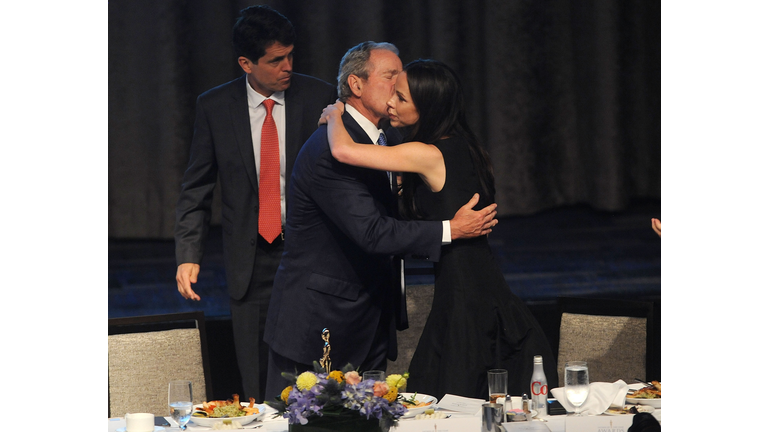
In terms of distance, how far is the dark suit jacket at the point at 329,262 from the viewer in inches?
108

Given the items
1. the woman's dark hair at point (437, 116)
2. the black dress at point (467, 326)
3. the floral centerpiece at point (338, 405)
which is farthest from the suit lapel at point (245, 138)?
the floral centerpiece at point (338, 405)

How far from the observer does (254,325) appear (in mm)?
3393

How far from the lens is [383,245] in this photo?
105 inches

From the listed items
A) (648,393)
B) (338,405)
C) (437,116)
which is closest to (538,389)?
(648,393)

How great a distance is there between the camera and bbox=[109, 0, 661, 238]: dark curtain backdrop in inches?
135

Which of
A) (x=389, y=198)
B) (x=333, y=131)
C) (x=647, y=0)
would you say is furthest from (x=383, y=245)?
(x=647, y=0)

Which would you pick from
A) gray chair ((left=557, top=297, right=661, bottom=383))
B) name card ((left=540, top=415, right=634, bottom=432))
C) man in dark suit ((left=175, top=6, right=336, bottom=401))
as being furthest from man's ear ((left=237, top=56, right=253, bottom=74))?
name card ((left=540, top=415, right=634, bottom=432))

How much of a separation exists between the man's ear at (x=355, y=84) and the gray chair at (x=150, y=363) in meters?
1.01

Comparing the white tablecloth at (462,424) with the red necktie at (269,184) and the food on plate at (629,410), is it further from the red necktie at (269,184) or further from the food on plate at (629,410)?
the red necktie at (269,184)

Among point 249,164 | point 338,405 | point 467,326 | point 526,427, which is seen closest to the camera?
point 338,405

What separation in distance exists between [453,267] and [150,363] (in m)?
1.13

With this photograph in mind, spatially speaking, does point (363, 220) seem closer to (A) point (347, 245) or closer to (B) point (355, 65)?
(A) point (347, 245)

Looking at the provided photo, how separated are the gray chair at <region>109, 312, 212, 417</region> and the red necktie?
55cm
